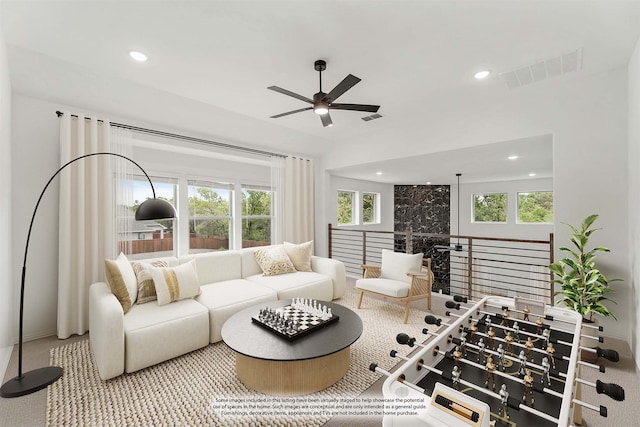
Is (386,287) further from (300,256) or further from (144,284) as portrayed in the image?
(144,284)

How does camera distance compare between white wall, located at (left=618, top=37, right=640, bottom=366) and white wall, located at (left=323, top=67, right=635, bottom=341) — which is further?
white wall, located at (left=323, top=67, right=635, bottom=341)

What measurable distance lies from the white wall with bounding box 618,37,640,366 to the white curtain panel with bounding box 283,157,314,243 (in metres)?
4.00

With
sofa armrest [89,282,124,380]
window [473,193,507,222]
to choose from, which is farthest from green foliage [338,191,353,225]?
sofa armrest [89,282,124,380]

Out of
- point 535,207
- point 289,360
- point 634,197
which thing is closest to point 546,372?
point 289,360

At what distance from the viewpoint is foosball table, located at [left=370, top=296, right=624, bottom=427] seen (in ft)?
2.80

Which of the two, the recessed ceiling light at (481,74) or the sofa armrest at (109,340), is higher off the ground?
the recessed ceiling light at (481,74)

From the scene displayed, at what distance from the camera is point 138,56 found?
2.38 m

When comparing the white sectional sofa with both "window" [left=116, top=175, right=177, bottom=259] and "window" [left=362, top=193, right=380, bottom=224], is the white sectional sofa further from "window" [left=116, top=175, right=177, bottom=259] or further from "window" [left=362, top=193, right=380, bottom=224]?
"window" [left=362, top=193, right=380, bottom=224]

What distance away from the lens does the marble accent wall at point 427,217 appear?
7.87 meters

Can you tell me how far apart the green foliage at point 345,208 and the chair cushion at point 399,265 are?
120 inches

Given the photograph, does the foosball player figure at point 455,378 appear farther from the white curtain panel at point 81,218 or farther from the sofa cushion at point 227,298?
the white curtain panel at point 81,218

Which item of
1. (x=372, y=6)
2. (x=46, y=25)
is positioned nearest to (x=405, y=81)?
(x=372, y=6)

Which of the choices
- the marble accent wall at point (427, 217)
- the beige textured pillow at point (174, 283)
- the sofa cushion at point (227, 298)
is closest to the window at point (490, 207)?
the marble accent wall at point (427, 217)

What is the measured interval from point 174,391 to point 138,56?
8.64 ft
